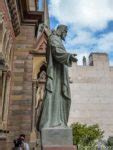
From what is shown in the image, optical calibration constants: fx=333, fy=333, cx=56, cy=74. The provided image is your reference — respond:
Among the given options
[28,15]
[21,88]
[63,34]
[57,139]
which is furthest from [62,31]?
[28,15]

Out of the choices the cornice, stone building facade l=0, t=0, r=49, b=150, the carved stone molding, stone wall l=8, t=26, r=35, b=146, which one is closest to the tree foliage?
stone building facade l=0, t=0, r=49, b=150

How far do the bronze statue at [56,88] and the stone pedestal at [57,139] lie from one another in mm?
195

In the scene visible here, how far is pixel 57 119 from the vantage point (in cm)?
668

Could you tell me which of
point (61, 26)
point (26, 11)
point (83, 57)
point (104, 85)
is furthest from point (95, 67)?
point (61, 26)

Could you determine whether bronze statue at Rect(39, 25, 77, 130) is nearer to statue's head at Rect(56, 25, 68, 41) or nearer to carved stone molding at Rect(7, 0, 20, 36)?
statue's head at Rect(56, 25, 68, 41)

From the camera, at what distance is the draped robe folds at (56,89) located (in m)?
6.66

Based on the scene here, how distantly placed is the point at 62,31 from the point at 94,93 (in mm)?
53281

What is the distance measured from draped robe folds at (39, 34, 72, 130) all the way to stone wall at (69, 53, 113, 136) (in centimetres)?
4823

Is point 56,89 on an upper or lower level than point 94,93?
lower

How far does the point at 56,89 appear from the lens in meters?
6.98

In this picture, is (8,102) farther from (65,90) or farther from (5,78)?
(65,90)

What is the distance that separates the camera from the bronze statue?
6.66 meters

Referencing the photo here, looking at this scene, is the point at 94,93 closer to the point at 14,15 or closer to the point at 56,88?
the point at 14,15

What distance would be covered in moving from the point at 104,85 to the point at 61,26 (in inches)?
2166
